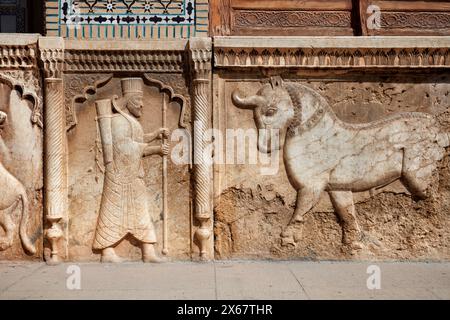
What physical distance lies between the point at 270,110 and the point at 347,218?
1.15 m

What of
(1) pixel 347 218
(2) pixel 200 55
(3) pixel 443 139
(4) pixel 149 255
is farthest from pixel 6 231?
(3) pixel 443 139

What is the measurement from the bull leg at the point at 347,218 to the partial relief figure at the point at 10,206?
8.65 ft

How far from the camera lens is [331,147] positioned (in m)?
4.27

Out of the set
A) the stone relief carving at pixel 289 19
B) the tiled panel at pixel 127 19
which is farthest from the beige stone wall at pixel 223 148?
the stone relief carving at pixel 289 19

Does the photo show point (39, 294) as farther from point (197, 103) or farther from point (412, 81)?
point (412, 81)

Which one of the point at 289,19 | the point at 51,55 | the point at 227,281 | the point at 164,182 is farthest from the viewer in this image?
the point at 289,19

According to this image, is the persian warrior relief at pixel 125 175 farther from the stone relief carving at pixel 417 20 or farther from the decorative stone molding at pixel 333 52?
the stone relief carving at pixel 417 20

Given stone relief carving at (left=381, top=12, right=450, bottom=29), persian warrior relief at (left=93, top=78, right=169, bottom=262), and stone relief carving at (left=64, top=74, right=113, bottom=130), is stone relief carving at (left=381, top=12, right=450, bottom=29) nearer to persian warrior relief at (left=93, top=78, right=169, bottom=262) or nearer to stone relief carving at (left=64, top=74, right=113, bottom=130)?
persian warrior relief at (left=93, top=78, right=169, bottom=262)

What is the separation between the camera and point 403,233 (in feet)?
14.1

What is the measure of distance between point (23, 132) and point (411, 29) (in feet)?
11.8

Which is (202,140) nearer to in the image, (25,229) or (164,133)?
(164,133)

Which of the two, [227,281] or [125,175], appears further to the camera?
[125,175]

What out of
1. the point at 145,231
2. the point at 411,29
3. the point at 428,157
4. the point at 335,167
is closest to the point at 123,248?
the point at 145,231

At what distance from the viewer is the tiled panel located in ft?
14.0
